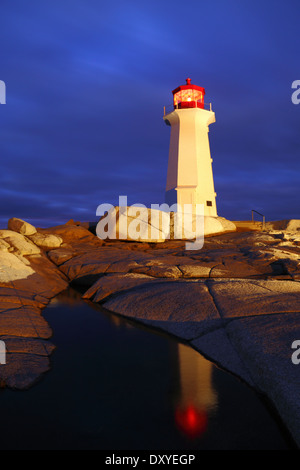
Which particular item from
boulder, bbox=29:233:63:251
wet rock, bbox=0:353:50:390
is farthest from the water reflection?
boulder, bbox=29:233:63:251

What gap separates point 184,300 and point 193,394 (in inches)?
92.9

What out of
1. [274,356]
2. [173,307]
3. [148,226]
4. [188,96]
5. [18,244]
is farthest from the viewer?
[188,96]

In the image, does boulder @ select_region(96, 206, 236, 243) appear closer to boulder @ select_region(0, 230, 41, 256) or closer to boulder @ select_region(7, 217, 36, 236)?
boulder @ select_region(7, 217, 36, 236)

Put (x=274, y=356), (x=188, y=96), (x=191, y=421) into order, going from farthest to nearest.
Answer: (x=188, y=96) → (x=274, y=356) → (x=191, y=421)

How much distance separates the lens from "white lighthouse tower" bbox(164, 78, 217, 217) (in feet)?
68.8

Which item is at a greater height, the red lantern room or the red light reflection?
the red lantern room

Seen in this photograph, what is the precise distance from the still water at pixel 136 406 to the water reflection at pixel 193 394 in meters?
0.01

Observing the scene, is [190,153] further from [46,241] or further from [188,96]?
[46,241]

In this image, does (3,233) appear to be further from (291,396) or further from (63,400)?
(291,396)

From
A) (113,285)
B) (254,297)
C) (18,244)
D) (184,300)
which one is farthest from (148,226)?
(254,297)

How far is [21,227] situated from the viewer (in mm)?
13383

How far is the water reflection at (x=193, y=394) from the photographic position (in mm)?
3146

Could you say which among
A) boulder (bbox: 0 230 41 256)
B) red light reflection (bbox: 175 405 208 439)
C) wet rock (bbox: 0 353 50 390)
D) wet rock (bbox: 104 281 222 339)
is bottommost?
red light reflection (bbox: 175 405 208 439)
